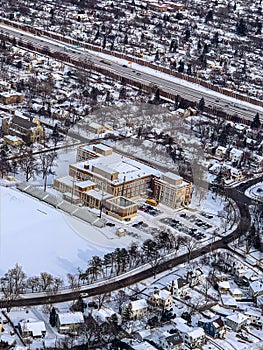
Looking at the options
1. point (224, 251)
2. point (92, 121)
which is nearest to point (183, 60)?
point (92, 121)

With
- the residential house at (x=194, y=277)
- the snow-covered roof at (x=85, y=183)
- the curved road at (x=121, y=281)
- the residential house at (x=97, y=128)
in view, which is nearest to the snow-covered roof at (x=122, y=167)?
the snow-covered roof at (x=85, y=183)

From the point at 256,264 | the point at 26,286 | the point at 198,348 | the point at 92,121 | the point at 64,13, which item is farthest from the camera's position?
the point at 64,13

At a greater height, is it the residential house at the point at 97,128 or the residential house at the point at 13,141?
the residential house at the point at 97,128

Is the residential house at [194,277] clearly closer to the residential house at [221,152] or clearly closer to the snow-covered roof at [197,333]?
the snow-covered roof at [197,333]

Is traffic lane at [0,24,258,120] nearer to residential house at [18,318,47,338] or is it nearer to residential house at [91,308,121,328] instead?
residential house at [91,308,121,328]

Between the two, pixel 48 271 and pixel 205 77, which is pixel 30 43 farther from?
pixel 48 271

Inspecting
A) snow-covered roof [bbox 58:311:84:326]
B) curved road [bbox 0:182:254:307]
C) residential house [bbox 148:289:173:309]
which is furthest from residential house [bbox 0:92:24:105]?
snow-covered roof [bbox 58:311:84:326]

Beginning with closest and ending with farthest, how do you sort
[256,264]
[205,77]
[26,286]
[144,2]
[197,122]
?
1. [26,286]
2. [256,264]
3. [197,122]
4. [205,77]
5. [144,2]
